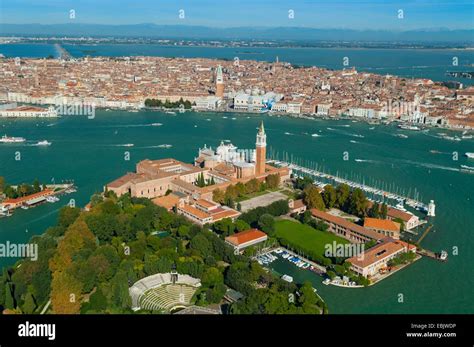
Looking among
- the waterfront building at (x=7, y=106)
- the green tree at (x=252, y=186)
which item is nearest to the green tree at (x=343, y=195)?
the green tree at (x=252, y=186)

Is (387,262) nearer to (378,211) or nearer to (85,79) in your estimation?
(378,211)

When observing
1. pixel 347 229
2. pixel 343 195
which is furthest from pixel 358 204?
pixel 347 229

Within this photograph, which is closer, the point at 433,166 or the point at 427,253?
the point at 427,253

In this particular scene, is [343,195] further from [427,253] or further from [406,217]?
[427,253]

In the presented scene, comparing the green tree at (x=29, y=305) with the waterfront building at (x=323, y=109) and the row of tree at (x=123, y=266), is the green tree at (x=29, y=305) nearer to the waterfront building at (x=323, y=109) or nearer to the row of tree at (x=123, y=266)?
the row of tree at (x=123, y=266)

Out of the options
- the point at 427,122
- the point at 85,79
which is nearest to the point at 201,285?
the point at 427,122

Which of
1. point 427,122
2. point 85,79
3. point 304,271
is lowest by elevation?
point 304,271

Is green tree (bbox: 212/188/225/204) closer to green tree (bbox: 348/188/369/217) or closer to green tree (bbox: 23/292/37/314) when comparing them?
green tree (bbox: 348/188/369/217)
